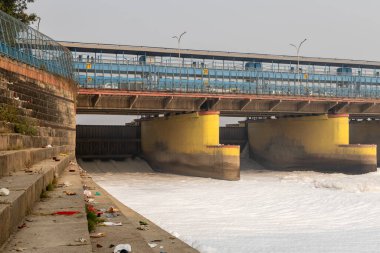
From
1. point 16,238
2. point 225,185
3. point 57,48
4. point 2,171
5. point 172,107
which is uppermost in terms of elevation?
point 57,48

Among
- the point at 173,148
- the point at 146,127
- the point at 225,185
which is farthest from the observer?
the point at 146,127

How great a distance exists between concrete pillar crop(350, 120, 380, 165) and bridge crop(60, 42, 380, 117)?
4.39 metres

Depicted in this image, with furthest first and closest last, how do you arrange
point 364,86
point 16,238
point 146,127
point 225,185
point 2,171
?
point 364,86 → point 146,127 → point 225,185 → point 2,171 → point 16,238

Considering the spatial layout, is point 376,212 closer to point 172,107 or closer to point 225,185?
point 225,185

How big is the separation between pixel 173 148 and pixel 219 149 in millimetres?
7433

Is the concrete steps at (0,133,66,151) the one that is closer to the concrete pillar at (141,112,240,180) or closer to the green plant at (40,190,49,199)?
the green plant at (40,190,49,199)

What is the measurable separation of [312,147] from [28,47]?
36.6m

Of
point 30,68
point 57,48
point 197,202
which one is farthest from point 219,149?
point 30,68

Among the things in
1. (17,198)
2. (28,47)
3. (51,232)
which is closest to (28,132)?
(28,47)

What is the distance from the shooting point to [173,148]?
149ft

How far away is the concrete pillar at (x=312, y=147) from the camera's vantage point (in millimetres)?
45456

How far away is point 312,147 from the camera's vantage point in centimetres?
4912

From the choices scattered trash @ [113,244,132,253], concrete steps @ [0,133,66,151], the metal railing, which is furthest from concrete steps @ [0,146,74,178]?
the metal railing

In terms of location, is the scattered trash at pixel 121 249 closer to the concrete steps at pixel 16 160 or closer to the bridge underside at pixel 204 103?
the concrete steps at pixel 16 160
